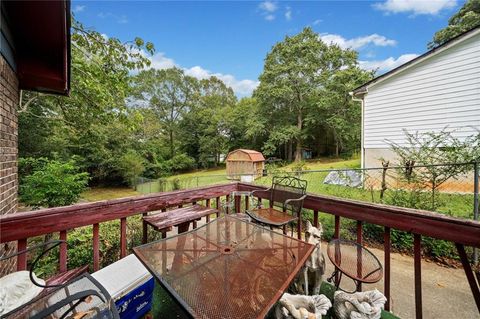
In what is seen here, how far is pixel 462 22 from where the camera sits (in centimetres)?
1490

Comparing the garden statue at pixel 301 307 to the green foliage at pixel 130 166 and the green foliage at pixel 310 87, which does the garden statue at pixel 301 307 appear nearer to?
the green foliage at pixel 130 166

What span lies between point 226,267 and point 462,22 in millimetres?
22874

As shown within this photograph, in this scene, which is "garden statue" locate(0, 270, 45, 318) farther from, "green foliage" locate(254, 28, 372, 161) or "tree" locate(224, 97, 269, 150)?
"tree" locate(224, 97, 269, 150)

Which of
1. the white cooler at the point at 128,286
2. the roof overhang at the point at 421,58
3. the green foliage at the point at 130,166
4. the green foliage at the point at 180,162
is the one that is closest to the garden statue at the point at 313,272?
the white cooler at the point at 128,286

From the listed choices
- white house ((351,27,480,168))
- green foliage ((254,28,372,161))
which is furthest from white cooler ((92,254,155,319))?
green foliage ((254,28,372,161))

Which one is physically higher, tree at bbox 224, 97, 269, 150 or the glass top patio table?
tree at bbox 224, 97, 269, 150

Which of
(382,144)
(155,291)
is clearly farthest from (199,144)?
(155,291)

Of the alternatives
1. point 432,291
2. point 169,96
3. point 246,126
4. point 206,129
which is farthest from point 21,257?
point 169,96

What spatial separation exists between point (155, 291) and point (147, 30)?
9068mm

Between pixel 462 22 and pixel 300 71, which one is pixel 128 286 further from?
pixel 462 22

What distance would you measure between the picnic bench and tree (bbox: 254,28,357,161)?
17.6 m

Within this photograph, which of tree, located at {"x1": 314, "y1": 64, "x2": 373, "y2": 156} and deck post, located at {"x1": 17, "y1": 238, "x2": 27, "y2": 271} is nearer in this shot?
deck post, located at {"x1": 17, "y1": 238, "x2": 27, "y2": 271}

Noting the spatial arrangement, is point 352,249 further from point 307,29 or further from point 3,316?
point 307,29

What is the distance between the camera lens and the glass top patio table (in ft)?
3.21
